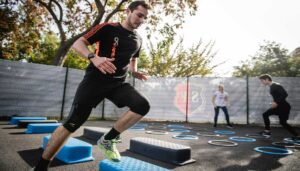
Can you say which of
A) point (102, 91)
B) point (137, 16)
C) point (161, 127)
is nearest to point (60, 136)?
point (102, 91)

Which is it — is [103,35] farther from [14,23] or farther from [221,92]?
[14,23]

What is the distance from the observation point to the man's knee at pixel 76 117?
240cm

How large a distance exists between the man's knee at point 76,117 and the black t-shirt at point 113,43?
1.47ft

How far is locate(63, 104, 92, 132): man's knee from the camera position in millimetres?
2400

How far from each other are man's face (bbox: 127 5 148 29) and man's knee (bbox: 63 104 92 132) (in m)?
1.19

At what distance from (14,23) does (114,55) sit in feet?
51.7

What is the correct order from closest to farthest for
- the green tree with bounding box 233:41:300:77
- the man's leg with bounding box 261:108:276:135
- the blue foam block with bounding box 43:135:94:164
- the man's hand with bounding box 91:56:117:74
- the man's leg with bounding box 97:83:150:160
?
1. the man's hand with bounding box 91:56:117:74
2. the man's leg with bounding box 97:83:150:160
3. the blue foam block with bounding box 43:135:94:164
4. the man's leg with bounding box 261:108:276:135
5. the green tree with bounding box 233:41:300:77

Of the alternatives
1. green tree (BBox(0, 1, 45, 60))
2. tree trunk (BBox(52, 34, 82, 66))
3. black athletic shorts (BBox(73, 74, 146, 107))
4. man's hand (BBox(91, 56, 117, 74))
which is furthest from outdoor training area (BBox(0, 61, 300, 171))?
green tree (BBox(0, 1, 45, 60))

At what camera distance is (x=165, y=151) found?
373 centimetres

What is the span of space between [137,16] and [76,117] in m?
1.43

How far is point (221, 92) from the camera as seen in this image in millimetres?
10094

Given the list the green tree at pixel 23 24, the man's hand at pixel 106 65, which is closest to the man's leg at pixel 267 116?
the man's hand at pixel 106 65

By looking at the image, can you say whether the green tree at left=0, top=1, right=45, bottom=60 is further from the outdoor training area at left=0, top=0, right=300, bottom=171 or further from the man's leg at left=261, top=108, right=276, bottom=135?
the man's leg at left=261, top=108, right=276, bottom=135

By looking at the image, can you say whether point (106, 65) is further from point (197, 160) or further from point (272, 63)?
point (272, 63)
